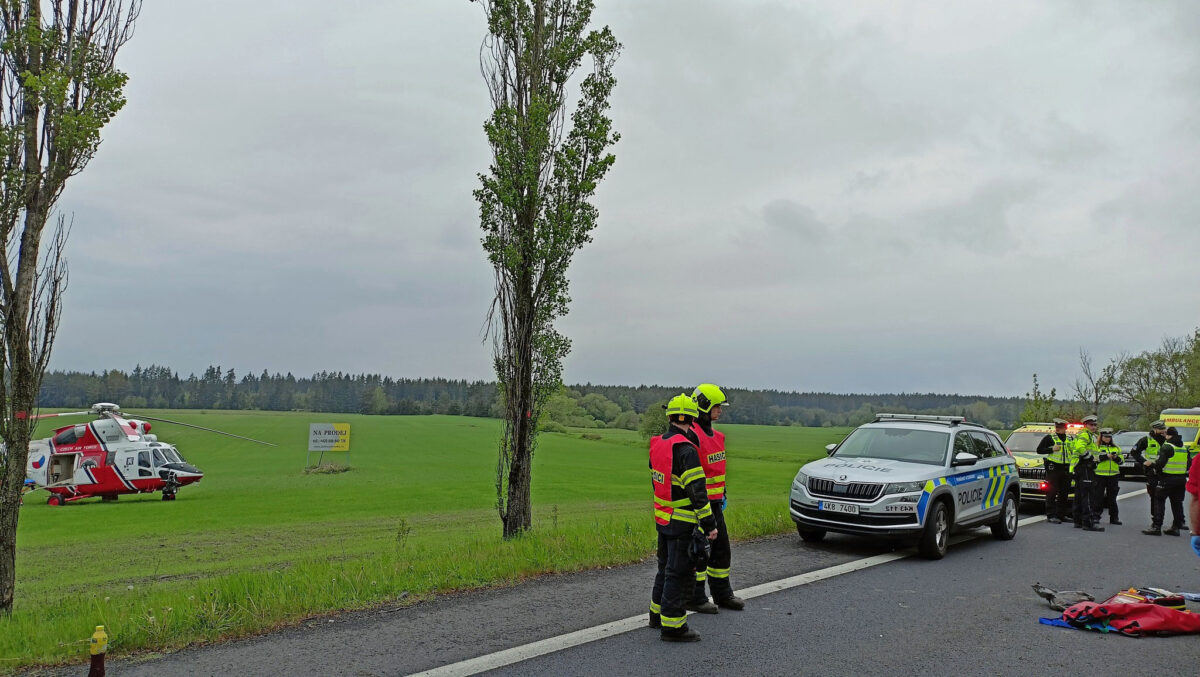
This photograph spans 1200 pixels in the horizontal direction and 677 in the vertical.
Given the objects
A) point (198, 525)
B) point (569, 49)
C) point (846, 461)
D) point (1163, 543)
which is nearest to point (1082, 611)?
point (846, 461)

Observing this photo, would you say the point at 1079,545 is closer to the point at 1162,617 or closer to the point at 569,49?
the point at 1162,617

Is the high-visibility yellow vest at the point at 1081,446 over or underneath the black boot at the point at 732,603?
over

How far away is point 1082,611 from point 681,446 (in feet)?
12.6

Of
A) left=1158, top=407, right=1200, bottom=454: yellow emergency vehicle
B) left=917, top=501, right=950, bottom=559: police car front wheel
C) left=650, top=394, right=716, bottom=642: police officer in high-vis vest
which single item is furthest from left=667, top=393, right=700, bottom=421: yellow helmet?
left=1158, top=407, right=1200, bottom=454: yellow emergency vehicle

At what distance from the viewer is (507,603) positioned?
7.02 metres

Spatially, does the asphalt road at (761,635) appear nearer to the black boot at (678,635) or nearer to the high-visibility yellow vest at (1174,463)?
the black boot at (678,635)

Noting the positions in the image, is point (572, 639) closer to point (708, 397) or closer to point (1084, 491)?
point (708, 397)

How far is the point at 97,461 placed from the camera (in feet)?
119

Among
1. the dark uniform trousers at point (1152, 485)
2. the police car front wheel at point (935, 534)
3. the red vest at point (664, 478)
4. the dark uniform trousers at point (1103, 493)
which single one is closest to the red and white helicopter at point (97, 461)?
the police car front wheel at point (935, 534)

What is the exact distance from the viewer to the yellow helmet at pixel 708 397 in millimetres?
7090

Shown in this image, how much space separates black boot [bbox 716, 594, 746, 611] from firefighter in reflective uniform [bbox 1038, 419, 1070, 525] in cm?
1028

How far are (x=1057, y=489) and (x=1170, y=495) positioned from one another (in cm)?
181

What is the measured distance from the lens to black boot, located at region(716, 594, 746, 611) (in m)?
7.08

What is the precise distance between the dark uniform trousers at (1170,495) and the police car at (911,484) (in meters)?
2.97
